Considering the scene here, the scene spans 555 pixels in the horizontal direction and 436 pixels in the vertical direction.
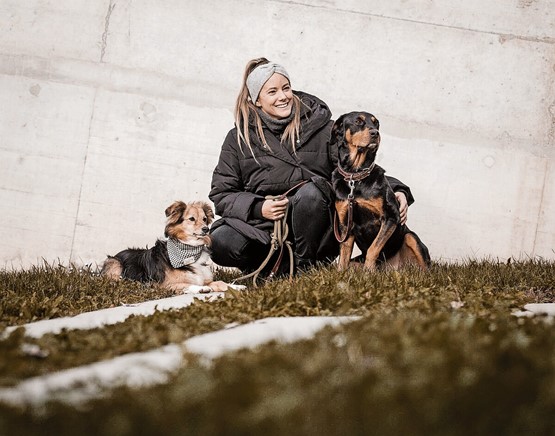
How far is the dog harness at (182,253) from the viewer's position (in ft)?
17.5

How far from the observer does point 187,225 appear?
209 inches

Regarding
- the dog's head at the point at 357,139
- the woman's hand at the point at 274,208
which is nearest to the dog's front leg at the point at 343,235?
the dog's head at the point at 357,139

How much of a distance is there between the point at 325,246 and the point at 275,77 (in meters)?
1.21

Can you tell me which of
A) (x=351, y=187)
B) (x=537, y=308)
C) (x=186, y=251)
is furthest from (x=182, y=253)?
(x=537, y=308)

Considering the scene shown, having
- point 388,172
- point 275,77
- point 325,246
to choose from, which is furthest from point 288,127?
point 388,172

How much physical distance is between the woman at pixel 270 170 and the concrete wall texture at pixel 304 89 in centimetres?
200

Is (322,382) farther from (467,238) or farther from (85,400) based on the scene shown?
(467,238)

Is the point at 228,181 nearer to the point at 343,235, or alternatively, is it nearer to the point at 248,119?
the point at 248,119

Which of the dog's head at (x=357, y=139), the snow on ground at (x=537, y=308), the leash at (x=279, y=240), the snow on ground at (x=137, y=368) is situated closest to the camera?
the snow on ground at (x=137, y=368)

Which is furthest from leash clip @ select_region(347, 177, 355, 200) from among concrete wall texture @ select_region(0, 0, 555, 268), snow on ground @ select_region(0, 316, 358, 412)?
concrete wall texture @ select_region(0, 0, 555, 268)

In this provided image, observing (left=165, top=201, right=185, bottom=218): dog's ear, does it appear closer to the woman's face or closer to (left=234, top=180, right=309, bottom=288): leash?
(left=234, top=180, right=309, bottom=288): leash

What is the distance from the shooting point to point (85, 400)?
78.8 inches

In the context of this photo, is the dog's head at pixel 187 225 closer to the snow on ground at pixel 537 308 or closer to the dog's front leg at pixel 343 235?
the dog's front leg at pixel 343 235

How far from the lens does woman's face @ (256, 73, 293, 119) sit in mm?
5418
